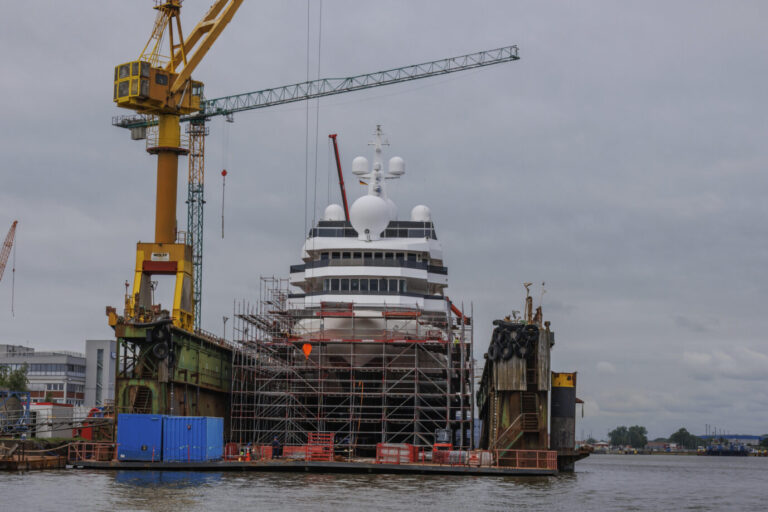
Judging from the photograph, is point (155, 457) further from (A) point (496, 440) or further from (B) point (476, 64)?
(B) point (476, 64)

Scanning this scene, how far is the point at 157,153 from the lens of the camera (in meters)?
71.9

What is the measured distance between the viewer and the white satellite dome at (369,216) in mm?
74438

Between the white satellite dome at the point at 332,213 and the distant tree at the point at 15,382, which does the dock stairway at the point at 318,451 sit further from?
the distant tree at the point at 15,382

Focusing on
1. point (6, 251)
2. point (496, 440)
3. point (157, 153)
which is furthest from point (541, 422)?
point (6, 251)

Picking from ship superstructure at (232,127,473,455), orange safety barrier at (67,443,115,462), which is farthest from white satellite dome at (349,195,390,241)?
orange safety barrier at (67,443,115,462)

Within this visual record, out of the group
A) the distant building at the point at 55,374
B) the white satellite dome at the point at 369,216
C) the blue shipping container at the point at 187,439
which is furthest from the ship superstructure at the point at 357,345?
the distant building at the point at 55,374

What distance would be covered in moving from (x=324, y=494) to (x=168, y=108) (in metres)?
34.5

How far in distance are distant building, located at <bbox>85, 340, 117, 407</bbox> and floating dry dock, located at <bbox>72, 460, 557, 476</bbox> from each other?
9359 centimetres

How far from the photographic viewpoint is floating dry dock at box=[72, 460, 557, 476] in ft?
185

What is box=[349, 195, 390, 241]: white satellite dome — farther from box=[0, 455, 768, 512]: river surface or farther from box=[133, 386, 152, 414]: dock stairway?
box=[0, 455, 768, 512]: river surface

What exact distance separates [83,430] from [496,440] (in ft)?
85.2

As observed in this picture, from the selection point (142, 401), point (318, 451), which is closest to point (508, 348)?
Result: point (318, 451)

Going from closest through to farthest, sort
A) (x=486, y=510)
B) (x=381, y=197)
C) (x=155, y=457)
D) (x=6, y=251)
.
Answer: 1. (x=486, y=510)
2. (x=155, y=457)
3. (x=381, y=197)
4. (x=6, y=251)

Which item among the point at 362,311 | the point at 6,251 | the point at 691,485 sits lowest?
the point at 691,485
